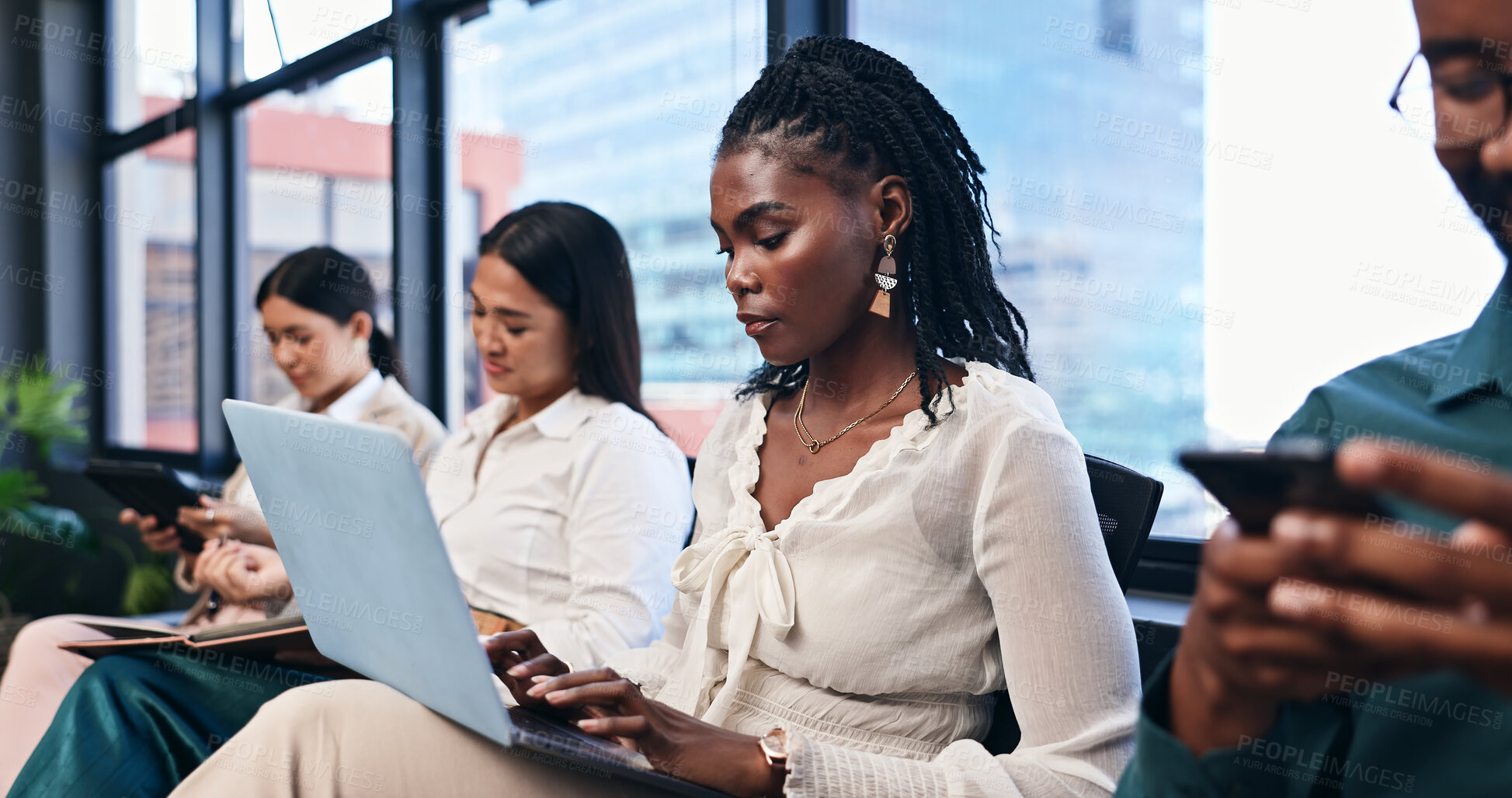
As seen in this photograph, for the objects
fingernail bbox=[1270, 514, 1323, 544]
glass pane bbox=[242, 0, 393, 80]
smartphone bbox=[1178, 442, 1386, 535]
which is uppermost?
glass pane bbox=[242, 0, 393, 80]

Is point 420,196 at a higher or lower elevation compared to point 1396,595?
higher

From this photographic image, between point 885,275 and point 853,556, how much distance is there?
327mm

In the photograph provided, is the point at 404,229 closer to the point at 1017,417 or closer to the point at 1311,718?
the point at 1017,417

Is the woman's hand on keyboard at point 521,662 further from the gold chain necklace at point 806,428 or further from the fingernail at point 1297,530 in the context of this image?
the fingernail at point 1297,530

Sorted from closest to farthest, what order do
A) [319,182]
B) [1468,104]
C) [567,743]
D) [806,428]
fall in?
[1468,104], [567,743], [806,428], [319,182]

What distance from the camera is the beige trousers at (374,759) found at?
3.37ft

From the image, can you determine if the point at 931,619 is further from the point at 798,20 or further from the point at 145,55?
the point at 145,55

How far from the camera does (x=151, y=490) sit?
212 centimetres

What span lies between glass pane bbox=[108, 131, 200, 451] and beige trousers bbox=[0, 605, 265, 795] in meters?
2.73

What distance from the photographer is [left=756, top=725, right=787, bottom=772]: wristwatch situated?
1.01 meters

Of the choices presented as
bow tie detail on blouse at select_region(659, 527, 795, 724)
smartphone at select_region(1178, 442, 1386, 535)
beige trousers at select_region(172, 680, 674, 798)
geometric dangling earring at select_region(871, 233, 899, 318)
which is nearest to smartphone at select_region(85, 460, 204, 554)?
beige trousers at select_region(172, 680, 674, 798)

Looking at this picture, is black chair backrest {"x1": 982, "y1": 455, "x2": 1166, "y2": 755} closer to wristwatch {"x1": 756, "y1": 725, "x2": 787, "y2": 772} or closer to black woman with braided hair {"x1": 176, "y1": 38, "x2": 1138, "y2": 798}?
black woman with braided hair {"x1": 176, "y1": 38, "x2": 1138, "y2": 798}

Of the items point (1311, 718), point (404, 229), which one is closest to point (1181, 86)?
point (1311, 718)

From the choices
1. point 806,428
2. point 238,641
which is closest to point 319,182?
point 238,641
